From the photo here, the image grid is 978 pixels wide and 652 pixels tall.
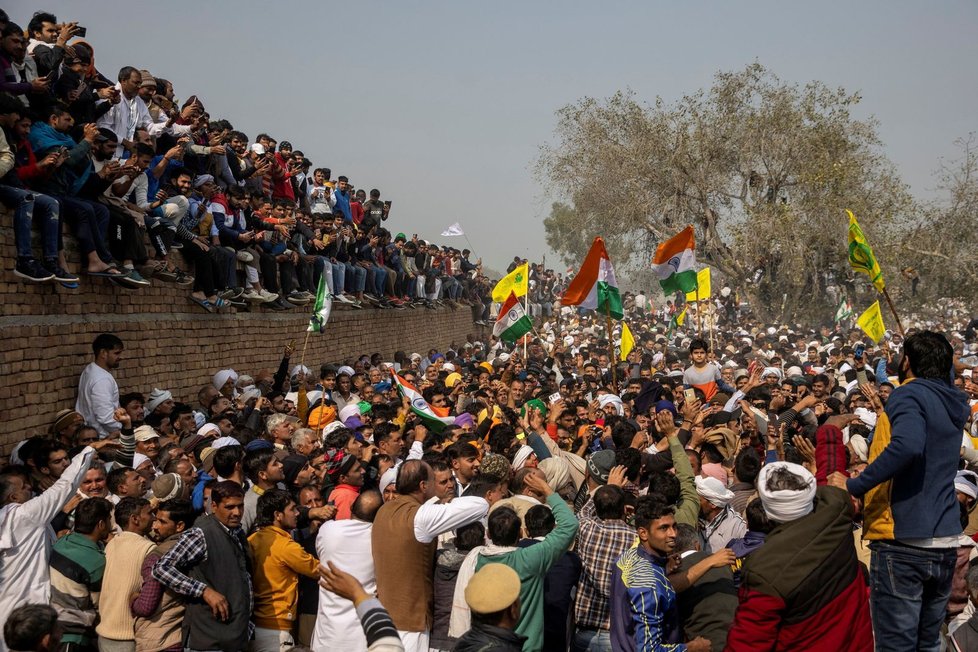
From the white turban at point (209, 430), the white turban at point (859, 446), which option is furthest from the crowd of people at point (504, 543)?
the white turban at point (859, 446)

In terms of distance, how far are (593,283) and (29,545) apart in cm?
1025

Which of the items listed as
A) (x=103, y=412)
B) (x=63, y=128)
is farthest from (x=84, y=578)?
(x=63, y=128)

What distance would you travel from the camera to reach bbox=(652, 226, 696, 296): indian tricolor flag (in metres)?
15.8

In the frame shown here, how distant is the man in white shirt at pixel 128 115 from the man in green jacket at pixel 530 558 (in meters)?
7.62

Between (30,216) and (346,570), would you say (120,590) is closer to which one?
(346,570)

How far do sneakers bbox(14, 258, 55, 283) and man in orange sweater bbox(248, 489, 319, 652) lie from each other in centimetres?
406

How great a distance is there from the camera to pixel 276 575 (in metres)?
5.77

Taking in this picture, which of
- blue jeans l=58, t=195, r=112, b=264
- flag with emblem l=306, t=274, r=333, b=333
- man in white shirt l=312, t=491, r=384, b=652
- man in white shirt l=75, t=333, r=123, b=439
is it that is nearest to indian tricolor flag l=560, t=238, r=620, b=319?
flag with emblem l=306, t=274, r=333, b=333

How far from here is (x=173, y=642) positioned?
5.48 meters

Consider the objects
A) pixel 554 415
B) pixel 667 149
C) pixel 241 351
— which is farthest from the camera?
pixel 667 149

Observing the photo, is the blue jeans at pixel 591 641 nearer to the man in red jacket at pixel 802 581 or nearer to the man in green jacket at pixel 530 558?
the man in green jacket at pixel 530 558

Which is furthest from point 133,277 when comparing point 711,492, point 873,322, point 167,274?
point 873,322

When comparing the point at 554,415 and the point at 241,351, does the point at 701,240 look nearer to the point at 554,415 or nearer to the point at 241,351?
the point at 241,351

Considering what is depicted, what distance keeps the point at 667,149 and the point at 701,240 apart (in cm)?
334
